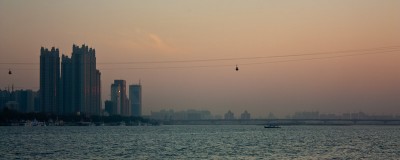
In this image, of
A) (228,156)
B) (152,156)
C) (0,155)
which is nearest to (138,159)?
(152,156)

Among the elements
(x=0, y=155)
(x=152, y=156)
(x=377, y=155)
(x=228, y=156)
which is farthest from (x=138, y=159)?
(x=377, y=155)

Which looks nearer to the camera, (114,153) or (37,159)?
(37,159)

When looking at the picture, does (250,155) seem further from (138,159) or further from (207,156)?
(138,159)

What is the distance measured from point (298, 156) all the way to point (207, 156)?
9917 mm

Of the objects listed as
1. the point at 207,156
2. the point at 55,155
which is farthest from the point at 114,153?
the point at 207,156

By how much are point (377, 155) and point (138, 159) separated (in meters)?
27.9

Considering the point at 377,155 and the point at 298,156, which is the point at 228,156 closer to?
the point at 298,156

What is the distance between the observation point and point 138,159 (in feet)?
225

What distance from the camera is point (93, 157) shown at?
7125cm

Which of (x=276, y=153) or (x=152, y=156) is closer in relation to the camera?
(x=152, y=156)

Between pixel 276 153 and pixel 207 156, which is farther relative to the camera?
pixel 276 153

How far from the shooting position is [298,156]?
7256 centimetres

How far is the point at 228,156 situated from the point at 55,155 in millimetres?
19622

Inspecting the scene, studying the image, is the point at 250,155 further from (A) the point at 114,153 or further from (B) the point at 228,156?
(A) the point at 114,153
